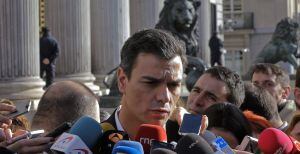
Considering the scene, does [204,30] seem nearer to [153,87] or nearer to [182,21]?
[182,21]

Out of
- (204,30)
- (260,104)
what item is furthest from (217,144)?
(204,30)

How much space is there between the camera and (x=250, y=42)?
54625 mm

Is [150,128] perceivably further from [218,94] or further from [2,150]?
[218,94]

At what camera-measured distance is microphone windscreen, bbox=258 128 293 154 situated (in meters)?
3.21

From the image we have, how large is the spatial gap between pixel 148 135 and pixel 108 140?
0.16m

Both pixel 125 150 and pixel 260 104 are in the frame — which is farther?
pixel 260 104

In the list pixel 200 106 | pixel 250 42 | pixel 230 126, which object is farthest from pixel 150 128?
pixel 250 42

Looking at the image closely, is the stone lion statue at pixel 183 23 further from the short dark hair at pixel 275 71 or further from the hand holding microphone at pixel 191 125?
the hand holding microphone at pixel 191 125

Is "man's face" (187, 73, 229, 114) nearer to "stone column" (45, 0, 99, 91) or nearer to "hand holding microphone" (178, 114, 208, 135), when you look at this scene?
"hand holding microphone" (178, 114, 208, 135)

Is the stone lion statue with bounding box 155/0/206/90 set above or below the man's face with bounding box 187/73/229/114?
above

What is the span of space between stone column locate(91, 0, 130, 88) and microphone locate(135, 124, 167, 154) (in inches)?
751

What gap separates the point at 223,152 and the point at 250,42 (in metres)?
52.1

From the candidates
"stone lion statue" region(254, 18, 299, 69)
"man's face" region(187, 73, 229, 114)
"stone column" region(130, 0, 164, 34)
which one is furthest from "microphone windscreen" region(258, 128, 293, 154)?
"stone column" region(130, 0, 164, 34)

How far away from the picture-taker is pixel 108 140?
3.19 metres
